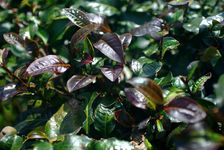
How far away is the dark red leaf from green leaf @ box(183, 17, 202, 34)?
0.66 metres

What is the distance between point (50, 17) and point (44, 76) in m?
0.64

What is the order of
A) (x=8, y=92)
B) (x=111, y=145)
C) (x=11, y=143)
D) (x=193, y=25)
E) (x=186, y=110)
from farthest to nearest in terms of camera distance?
(x=193, y=25), (x=8, y=92), (x=11, y=143), (x=111, y=145), (x=186, y=110)

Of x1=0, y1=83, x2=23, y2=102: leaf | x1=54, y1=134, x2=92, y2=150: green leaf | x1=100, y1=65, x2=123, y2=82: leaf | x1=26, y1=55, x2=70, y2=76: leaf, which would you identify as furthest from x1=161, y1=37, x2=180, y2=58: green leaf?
x1=0, y1=83, x2=23, y2=102: leaf

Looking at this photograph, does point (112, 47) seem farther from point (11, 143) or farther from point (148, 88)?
point (11, 143)

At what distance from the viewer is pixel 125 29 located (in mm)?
1881

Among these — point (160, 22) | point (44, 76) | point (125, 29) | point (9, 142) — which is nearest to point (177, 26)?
point (160, 22)

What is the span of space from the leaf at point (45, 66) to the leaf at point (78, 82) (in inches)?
3.1

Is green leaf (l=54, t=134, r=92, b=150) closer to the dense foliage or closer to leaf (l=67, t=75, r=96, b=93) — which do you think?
the dense foliage

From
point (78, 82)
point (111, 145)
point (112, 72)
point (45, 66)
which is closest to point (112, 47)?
point (112, 72)

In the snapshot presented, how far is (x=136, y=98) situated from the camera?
1.14 meters

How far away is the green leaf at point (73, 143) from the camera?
110cm

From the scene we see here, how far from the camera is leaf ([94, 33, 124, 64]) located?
3.93 ft

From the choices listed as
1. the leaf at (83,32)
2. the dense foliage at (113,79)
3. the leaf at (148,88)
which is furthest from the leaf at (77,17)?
the leaf at (148,88)

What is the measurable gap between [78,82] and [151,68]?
42cm
